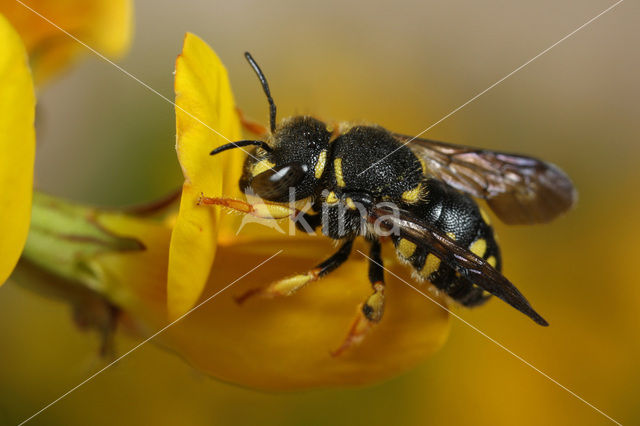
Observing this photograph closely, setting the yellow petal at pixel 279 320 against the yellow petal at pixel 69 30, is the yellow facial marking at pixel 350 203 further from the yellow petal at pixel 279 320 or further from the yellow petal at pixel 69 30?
the yellow petal at pixel 69 30

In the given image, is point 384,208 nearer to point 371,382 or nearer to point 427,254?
point 427,254

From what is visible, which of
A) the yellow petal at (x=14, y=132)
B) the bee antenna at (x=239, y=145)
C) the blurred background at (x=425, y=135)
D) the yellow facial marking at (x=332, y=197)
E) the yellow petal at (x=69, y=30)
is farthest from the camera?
the blurred background at (x=425, y=135)

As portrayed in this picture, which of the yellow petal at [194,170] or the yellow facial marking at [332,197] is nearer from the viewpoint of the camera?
the yellow petal at [194,170]

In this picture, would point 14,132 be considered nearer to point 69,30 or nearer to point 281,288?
point 281,288

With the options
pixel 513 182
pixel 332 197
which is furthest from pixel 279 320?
pixel 513 182

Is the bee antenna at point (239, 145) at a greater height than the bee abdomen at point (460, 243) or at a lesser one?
greater

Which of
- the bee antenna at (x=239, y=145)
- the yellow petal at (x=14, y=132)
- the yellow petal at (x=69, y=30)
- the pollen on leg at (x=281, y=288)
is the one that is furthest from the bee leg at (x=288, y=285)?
the yellow petal at (x=69, y=30)

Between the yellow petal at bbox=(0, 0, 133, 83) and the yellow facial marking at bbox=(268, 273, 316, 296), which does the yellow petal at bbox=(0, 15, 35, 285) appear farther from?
→ the yellow petal at bbox=(0, 0, 133, 83)

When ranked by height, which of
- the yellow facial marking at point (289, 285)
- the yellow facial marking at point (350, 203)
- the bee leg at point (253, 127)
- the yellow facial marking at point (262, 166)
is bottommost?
the yellow facial marking at point (289, 285)

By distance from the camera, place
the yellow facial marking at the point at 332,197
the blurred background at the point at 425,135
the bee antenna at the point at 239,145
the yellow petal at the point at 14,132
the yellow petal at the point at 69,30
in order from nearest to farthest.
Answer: the yellow petal at the point at 14,132 < the bee antenna at the point at 239,145 < the yellow facial marking at the point at 332,197 < the yellow petal at the point at 69,30 < the blurred background at the point at 425,135
